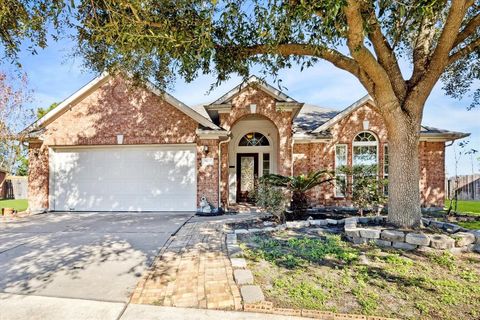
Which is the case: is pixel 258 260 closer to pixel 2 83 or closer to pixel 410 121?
pixel 410 121

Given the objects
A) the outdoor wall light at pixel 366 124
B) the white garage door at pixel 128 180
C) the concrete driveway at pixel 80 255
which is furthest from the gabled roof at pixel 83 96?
the outdoor wall light at pixel 366 124

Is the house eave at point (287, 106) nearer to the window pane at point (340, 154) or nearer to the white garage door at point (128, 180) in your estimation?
the window pane at point (340, 154)

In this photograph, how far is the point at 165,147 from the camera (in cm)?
1148

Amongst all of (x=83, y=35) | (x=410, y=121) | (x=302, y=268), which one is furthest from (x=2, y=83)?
(x=410, y=121)

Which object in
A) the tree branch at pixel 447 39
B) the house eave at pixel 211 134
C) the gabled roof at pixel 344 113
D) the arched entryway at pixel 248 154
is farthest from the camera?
the arched entryway at pixel 248 154

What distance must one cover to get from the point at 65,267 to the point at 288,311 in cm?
397

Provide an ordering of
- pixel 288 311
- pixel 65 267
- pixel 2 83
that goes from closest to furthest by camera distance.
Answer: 1. pixel 288 311
2. pixel 65 267
3. pixel 2 83

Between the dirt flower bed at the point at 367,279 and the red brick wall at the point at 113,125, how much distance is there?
20.8 ft

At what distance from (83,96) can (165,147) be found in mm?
4178

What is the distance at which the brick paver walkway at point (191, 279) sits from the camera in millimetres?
3480

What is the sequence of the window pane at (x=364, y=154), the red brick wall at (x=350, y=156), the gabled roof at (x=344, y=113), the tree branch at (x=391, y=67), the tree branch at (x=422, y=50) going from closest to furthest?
the tree branch at (x=391, y=67) < the tree branch at (x=422, y=50) < the gabled roof at (x=344, y=113) < the red brick wall at (x=350, y=156) < the window pane at (x=364, y=154)

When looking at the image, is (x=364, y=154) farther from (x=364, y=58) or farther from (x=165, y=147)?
(x=165, y=147)

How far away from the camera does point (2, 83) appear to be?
1173 cm

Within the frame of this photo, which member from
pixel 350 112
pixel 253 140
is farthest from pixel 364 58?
pixel 253 140
